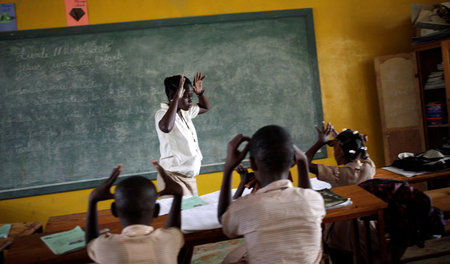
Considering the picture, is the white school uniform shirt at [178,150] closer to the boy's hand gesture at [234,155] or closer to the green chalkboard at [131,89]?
the green chalkboard at [131,89]

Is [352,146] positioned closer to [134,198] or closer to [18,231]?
[134,198]

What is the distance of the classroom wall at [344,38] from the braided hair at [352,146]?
1.97 meters

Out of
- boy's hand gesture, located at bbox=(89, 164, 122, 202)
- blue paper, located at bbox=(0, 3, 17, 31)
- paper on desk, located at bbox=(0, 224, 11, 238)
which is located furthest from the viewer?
blue paper, located at bbox=(0, 3, 17, 31)

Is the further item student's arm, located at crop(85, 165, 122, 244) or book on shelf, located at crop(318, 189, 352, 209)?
book on shelf, located at crop(318, 189, 352, 209)

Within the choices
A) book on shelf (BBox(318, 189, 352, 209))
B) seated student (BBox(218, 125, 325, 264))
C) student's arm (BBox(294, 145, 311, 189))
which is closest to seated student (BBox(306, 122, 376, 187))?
book on shelf (BBox(318, 189, 352, 209))

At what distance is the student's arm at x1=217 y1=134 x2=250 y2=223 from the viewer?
1.44m

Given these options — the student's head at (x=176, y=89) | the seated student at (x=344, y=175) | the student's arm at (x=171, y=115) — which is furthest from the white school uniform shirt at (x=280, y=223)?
the student's head at (x=176, y=89)

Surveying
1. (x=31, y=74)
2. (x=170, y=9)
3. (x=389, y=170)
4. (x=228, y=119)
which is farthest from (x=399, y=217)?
(x=31, y=74)

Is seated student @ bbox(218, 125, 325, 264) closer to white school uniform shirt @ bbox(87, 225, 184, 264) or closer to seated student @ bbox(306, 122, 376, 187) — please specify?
white school uniform shirt @ bbox(87, 225, 184, 264)

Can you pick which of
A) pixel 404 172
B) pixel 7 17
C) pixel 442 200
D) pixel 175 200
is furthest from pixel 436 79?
pixel 7 17

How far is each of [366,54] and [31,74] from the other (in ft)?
11.6

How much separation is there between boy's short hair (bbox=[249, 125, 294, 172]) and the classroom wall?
2.62 m

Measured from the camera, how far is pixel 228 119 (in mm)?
4012

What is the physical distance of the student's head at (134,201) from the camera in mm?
1319
